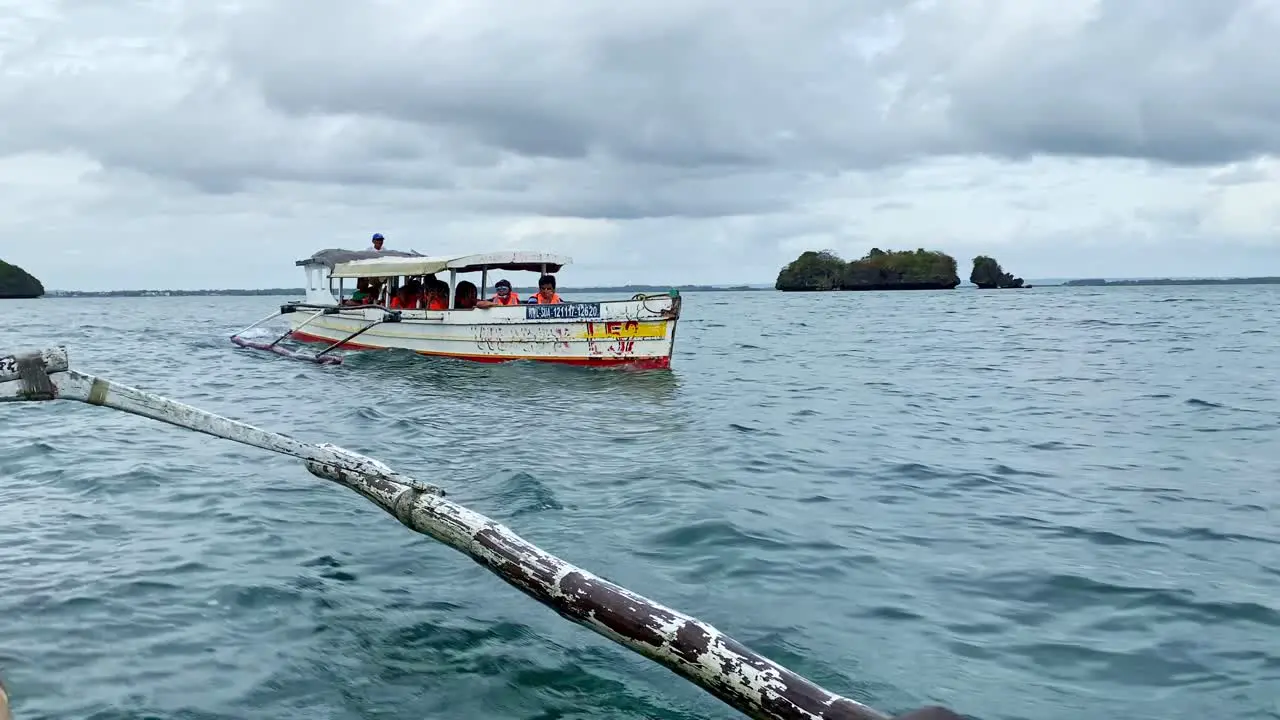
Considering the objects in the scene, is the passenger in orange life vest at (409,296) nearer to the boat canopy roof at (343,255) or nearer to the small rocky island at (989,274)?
the boat canopy roof at (343,255)

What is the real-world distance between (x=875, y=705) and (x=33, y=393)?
565 cm

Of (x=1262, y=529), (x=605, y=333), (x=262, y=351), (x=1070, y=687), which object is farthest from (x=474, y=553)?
(x=262, y=351)

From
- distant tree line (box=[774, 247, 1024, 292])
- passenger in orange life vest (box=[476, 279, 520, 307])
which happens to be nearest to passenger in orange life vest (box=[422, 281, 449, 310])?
passenger in orange life vest (box=[476, 279, 520, 307])

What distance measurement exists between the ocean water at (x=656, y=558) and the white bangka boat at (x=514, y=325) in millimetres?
4607

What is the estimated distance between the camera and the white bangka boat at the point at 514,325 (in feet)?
65.9

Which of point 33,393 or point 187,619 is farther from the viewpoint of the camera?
point 33,393

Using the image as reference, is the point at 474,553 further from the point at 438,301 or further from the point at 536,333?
the point at 438,301

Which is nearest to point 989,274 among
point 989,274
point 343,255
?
point 989,274

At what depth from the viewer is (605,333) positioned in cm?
2022

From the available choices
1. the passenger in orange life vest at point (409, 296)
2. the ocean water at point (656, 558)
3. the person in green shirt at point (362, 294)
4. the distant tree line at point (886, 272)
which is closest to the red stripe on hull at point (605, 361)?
the passenger in orange life vest at point (409, 296)

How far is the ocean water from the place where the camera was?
4789mm

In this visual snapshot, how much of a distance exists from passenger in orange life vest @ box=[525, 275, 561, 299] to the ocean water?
5690 millimetres

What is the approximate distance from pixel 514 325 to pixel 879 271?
119 metres

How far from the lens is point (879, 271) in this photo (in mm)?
Result: 133125
